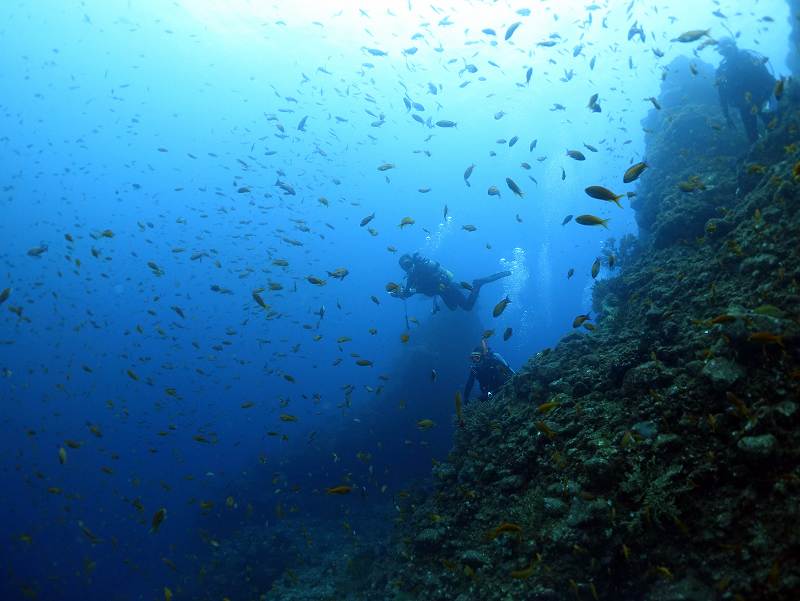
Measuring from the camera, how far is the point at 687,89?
65.2 feet

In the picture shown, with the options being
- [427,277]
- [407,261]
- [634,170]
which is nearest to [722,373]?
[634,170]

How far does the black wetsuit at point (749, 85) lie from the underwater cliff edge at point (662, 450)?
1.19 m

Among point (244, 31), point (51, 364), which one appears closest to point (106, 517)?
point (244, 31)

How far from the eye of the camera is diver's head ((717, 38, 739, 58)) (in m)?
11.6

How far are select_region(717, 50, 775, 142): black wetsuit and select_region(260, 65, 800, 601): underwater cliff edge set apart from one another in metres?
1.19

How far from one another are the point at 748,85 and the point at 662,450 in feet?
37.5

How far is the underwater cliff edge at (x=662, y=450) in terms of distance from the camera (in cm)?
347

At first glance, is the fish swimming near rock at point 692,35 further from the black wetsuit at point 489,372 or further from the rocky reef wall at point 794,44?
the rocky reef wall at point 794,44

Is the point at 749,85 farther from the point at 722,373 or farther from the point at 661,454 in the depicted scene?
the point at 661,454

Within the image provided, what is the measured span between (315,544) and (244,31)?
4862 cm

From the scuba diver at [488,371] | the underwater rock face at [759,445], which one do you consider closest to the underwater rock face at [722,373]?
the underwater rock face at [759,445]

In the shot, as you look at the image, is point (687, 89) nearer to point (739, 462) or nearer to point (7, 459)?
point (739, 462)

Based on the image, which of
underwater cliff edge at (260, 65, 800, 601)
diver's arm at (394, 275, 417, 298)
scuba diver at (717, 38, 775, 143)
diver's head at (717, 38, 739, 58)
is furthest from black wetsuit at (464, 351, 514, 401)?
diver's head at (717, 38, 739, 58)

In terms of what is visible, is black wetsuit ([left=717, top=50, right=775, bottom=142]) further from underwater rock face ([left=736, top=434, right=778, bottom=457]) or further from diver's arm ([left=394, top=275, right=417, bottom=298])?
diver's arm ([left=394, top=275, right=417, bottom=298])
